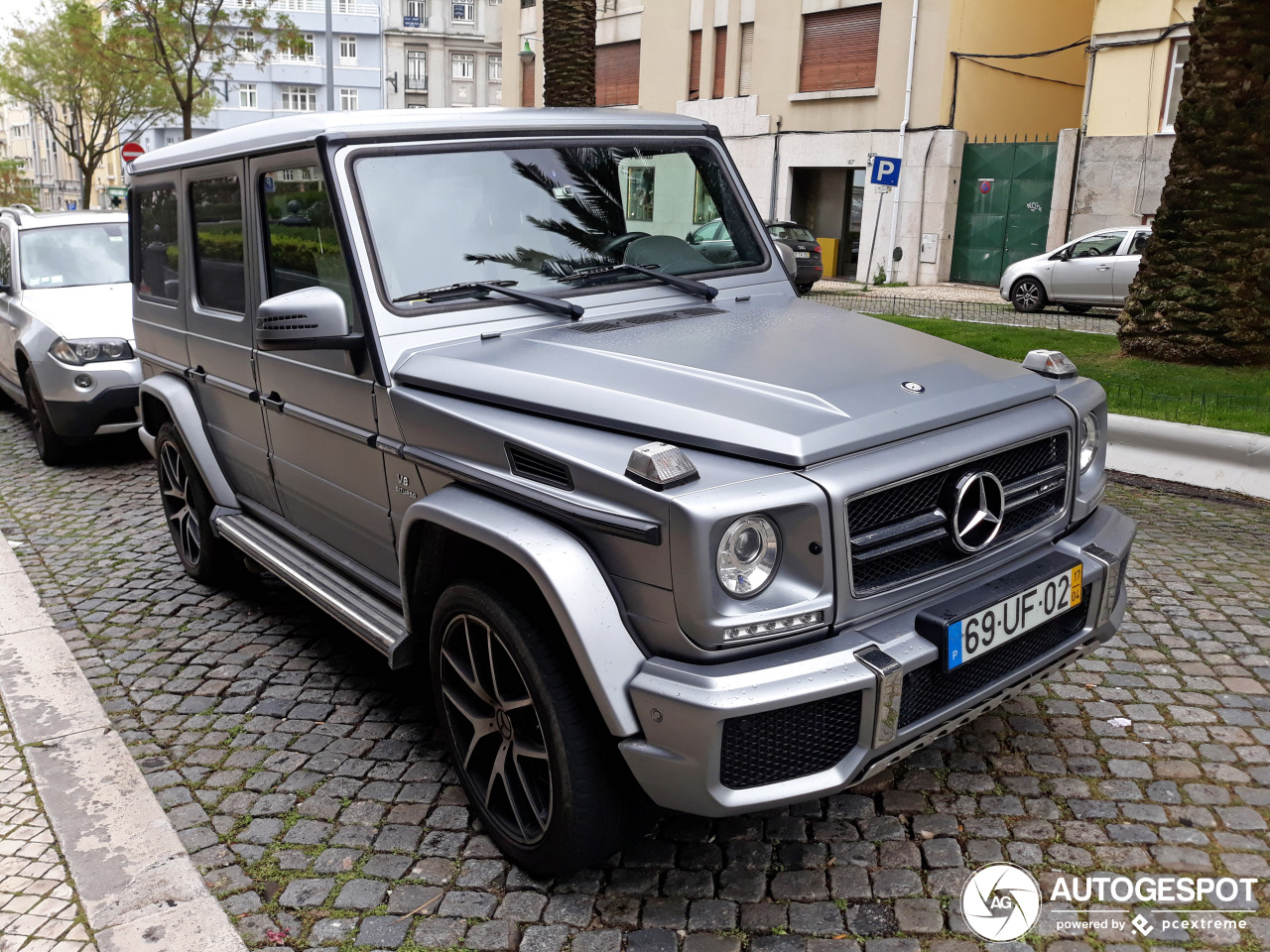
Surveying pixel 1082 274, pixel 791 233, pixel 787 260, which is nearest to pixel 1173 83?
pixel 1082 274

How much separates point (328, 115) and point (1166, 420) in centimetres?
586

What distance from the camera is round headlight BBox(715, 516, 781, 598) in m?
2.52

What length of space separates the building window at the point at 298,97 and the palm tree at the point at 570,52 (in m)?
61.8

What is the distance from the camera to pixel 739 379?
2.99 meters

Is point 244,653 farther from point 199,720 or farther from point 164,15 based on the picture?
point 164,15

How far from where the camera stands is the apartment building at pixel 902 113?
967 inches

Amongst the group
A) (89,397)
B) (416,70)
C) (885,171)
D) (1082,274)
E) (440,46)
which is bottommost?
(89,397)

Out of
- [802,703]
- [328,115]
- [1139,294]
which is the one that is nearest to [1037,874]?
[802,703]

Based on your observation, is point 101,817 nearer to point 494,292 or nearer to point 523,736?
point 523,736

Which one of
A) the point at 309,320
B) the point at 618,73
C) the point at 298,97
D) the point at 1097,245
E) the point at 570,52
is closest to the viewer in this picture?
the point at 309,320

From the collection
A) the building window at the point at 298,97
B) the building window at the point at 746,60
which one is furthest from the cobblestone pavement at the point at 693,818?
the building window at the point at 298,97

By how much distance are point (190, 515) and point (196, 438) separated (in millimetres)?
659

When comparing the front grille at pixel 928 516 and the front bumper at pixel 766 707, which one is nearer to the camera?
the front bumper at pixel 766 707

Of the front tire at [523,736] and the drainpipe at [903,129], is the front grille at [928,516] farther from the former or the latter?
the drainpipe at [903,129]
